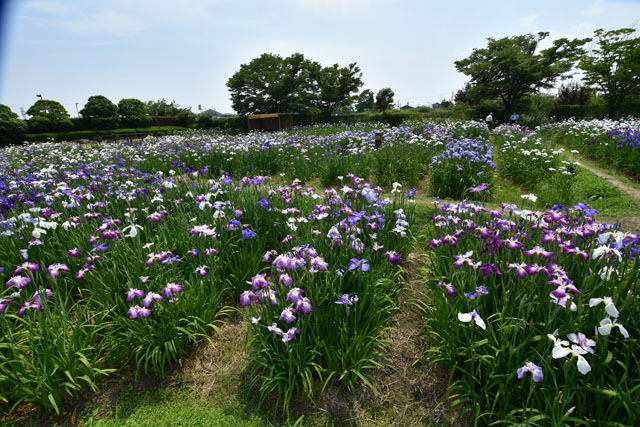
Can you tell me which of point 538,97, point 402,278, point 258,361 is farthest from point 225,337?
point 538,97

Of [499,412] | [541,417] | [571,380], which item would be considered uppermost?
[571,380]

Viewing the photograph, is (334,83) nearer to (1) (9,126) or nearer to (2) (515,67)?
(2) (515,67)

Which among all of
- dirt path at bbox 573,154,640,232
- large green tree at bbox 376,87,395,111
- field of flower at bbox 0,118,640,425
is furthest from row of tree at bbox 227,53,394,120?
field of flower at bbox 0,118,640,425

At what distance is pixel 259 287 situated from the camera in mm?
2227

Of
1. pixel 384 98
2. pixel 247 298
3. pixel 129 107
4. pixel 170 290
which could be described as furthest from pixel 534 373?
pixel 129 107

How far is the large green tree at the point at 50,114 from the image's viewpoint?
105 ft

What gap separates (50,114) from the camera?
33312 mm

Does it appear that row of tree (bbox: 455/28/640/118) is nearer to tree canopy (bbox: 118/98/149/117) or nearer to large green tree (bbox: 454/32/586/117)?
large green tree (bbox: 454/32/586/117)

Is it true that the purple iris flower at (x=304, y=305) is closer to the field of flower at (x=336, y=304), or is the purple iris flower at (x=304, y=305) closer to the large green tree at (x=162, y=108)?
the field of flower at (x=336, y=304)

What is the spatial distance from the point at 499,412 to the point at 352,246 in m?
1.62

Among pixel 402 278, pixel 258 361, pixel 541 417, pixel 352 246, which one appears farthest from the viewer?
pixel 402 278

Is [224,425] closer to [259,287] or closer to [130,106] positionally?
[259,287]

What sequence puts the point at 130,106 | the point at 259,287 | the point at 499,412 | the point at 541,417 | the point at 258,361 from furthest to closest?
1. the point at 130,106
2. the point at 258,361
3. the point at 259,287
4. the point at 499,412
5. the point at 541,417

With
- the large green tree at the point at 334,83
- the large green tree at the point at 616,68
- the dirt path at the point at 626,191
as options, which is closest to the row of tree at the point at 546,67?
the large green tree at the point at 616,68
